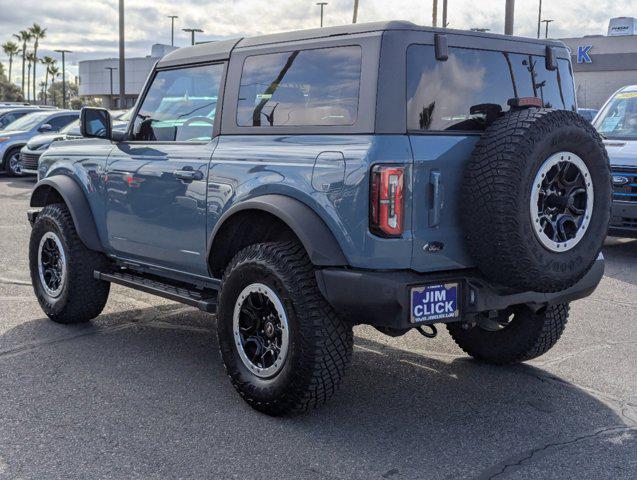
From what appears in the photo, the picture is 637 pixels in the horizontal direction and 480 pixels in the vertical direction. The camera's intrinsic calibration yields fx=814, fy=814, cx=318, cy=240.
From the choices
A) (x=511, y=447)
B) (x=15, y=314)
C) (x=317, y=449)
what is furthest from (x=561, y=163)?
(x=15, y=314)

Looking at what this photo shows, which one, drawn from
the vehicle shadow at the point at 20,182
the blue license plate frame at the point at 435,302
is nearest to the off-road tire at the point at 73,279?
the blue license plate frame at the point at 435,302

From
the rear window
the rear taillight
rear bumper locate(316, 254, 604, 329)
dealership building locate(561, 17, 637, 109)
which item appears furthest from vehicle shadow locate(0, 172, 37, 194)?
dealership building locate(561, 17, 637, 109)

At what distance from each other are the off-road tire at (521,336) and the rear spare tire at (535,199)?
0.84 m

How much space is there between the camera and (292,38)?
4473mm

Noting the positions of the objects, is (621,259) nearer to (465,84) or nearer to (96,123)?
(465,84)

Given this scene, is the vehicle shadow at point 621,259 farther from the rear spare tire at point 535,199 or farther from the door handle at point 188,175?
Answer: the door handle at point 188,175

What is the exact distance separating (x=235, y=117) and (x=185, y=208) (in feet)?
2.03

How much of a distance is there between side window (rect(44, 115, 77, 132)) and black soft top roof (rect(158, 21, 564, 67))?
15.2 metres

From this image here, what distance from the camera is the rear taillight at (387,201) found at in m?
3.75

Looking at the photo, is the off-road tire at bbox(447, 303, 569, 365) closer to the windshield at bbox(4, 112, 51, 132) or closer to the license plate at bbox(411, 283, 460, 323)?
the license plate at bbox(411, 283, 460, 323)

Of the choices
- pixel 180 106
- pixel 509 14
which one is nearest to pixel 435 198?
pixel 180 106

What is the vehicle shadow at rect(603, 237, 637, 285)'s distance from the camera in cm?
823

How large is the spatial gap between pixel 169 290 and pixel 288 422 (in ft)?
4.42

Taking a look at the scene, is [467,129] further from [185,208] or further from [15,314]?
[15,314]
